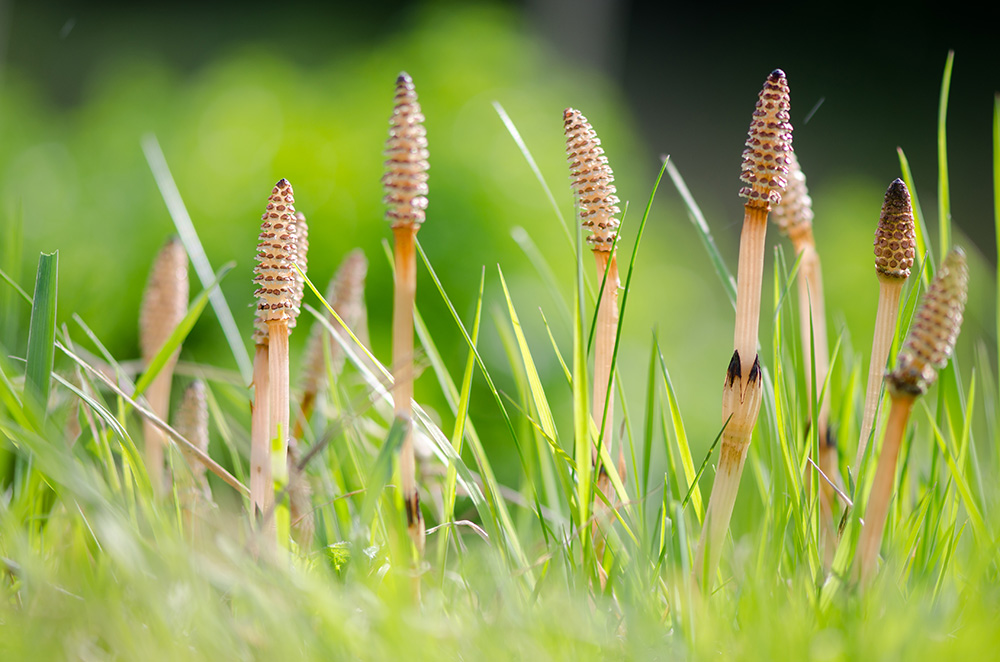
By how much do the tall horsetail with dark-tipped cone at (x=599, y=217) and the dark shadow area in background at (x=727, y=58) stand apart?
2987 mm

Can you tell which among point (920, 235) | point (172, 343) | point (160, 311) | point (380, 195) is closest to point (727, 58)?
point (380, 195)

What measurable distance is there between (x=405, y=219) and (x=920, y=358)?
192 millimetres

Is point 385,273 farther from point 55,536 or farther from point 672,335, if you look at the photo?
point 55,536

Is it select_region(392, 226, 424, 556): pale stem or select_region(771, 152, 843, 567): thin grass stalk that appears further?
select_region(771, 152, 843, 567): thin grass stalk

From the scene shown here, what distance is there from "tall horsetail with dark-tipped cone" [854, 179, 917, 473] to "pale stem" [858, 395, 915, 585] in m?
0.06

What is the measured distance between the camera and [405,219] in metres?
0.33

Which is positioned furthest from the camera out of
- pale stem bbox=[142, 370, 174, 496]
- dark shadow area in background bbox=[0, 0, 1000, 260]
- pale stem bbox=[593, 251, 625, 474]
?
dark shadow area in background bbox=[0, 0, 1000, 260]

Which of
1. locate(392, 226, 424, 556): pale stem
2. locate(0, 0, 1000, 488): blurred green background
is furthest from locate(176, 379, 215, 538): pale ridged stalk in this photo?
locate(0, 0, 1000, 488): blurred green background

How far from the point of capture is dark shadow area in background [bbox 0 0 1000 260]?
332 cm

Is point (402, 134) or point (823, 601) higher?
point (402, 134)

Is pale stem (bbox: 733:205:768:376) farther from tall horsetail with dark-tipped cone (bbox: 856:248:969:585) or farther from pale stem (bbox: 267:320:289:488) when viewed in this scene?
pale stem (bbox: 267:320:289:488)

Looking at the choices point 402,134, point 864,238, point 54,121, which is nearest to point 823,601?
point 402,134

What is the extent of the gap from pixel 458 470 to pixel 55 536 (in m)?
0.20

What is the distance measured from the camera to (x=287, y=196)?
324mm
